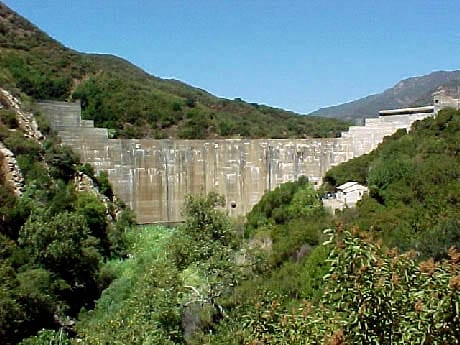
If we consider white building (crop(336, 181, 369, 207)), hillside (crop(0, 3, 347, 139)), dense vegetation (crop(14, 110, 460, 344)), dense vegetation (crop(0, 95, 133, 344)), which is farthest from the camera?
hillside (crop(0, 3, 347, 139))

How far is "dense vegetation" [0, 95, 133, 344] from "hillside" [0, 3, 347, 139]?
10.0 m

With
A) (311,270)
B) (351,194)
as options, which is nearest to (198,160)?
(351,194)

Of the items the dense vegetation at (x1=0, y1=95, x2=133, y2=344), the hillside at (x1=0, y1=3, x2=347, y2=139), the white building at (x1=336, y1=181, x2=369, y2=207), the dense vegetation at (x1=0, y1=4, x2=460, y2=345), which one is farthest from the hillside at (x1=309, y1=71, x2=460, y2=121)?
the dense vegetation at (x1=0, y1=95, x2=133, y2=344)

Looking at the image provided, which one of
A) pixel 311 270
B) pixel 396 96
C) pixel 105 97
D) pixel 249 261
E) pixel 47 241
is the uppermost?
pixel 396 96

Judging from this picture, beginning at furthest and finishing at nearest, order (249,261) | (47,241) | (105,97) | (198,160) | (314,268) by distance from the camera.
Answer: (105,97) < (198,160) < (47,241) < (314,268) < (249,261)

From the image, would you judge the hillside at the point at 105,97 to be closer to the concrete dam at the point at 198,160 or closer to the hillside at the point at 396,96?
the concrete dam at the point at 198,160

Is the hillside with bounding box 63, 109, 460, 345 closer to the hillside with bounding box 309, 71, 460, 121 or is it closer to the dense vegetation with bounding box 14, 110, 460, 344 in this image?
the dense vegetation with bounding box 14, 110, 460, 344

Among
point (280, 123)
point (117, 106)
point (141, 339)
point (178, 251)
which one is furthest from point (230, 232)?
point (280, 123)

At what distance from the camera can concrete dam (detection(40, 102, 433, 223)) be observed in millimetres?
21328

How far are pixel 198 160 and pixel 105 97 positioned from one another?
1237 cm

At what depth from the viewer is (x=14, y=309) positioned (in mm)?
11250

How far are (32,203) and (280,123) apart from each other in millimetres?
29307

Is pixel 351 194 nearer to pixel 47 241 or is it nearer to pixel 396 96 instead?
pixel 47 241

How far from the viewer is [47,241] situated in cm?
1405
